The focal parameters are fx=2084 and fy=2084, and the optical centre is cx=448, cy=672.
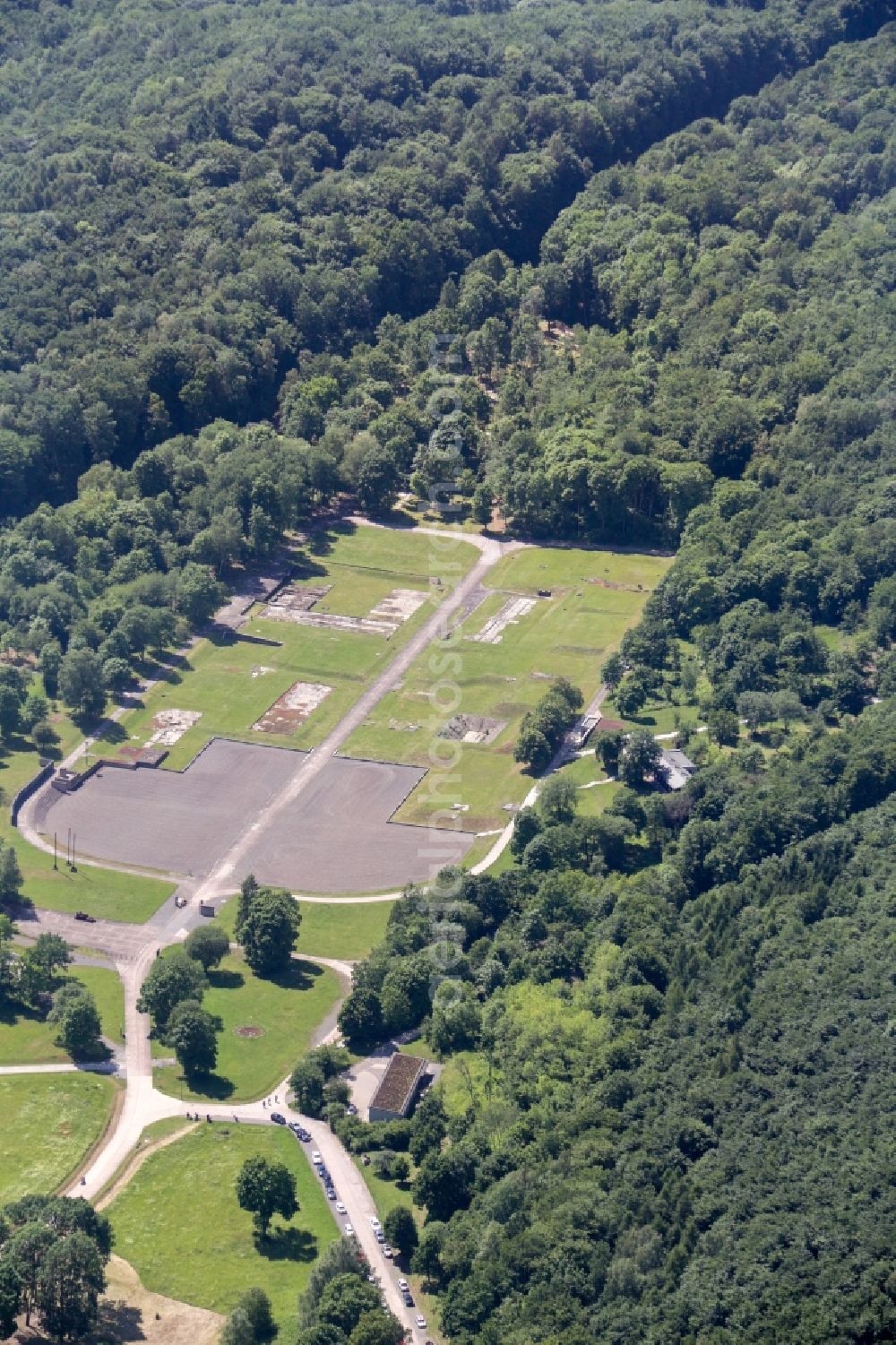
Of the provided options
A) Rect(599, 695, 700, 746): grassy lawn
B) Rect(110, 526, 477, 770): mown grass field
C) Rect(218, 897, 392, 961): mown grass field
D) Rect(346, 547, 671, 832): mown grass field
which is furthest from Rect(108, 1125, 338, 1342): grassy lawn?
Rect(599, 695, 700, 746): grassy lawn

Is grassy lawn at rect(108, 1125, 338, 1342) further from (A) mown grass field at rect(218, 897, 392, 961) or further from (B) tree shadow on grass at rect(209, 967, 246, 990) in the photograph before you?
(A) mown grass field at rect(218, 897, 392, 961)

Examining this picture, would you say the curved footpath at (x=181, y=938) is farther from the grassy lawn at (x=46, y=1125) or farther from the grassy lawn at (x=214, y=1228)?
the grassy lawn at (x=214, y=1228)

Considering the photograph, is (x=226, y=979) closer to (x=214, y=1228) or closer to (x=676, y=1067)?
(x=214, y=1228)

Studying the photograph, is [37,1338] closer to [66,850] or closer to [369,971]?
[369,971]

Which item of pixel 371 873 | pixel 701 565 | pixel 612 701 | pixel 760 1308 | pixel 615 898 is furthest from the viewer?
pixel 701 565

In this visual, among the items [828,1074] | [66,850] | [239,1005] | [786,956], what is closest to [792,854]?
[786,956]

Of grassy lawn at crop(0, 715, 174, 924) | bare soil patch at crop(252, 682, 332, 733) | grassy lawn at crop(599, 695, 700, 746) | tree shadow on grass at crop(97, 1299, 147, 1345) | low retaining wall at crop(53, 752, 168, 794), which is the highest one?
low retaining wall at crop(53, 752, 168, 794)

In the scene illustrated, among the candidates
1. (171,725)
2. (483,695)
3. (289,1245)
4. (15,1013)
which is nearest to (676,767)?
(483,695)
